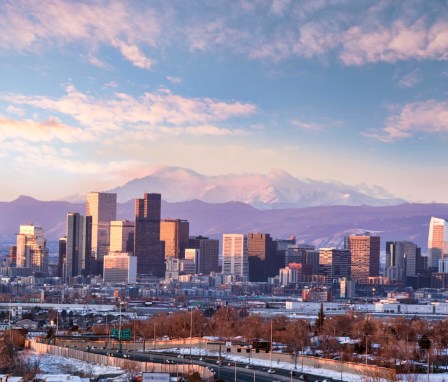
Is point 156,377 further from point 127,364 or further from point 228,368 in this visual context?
point 228,368

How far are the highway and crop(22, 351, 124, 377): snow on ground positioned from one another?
4593 millimetres

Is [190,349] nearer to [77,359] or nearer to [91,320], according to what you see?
[77,359]

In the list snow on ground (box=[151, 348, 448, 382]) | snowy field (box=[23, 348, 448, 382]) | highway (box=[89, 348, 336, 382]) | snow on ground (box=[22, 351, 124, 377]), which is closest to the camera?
snow on ground (box=[151, 348, 448, 382])

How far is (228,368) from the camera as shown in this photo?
74.4 meters

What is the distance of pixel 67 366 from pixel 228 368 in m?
12.8

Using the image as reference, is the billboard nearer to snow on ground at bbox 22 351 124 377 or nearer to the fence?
the fence

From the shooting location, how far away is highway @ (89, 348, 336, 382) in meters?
67.4

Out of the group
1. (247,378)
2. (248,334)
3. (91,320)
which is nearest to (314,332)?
(248,334)

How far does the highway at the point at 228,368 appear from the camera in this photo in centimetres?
6736

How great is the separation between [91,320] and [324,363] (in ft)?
290

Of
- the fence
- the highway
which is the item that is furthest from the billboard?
the highway

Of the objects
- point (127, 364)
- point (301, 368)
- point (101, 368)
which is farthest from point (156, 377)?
point (301, 368)

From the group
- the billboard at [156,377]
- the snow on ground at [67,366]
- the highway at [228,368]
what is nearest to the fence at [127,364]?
the snow on ground at [67,366]

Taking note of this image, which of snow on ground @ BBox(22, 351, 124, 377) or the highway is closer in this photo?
the highway
